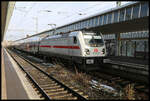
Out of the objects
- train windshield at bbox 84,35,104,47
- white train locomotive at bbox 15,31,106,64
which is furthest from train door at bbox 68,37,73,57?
train windshield at bbox 84,35,104,47

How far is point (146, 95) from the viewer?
22.0 feet

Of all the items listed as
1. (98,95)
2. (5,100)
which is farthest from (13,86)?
(98,95)

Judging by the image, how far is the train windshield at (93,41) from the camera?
11148mm

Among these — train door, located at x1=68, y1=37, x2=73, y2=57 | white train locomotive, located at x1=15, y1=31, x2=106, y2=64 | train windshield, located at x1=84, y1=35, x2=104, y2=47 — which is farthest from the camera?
train door, located at x1=68, y1=37, x2=73, y2=57

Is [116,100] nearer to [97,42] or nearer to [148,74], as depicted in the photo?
[148,74]

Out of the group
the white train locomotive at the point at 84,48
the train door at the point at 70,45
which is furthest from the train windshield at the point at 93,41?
the train door at the point at 70,45

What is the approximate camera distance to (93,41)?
11414 mm

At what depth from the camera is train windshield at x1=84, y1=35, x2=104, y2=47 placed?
11.1 meters

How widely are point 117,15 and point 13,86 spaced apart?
535 inches

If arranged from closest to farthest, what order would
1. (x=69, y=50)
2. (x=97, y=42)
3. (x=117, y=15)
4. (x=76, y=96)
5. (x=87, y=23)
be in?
(x=76, y=96) < (x=97, y=42) < (x=69, y=50) < (x=117, y=15) < (x=87, y=23)

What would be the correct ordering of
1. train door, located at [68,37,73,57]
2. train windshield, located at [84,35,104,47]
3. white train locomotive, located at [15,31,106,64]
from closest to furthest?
white train locomotive, located at [15,31,106,64] → train windshield, located at [84,35,104,47] → train door, located at [68,37,73,57]

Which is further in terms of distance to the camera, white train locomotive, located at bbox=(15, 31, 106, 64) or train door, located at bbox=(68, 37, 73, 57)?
train door, located at bbox=(68, 37, 73, 57)

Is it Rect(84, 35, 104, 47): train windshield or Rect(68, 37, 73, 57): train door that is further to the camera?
Rect(68, 37, 73, 57): train door

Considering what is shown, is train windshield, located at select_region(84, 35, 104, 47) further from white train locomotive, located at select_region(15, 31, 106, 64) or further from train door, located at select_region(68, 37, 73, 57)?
train door, located at select_region(68, 37, 73, 57)
